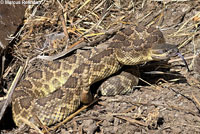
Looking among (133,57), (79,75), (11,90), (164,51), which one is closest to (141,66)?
(133,57)

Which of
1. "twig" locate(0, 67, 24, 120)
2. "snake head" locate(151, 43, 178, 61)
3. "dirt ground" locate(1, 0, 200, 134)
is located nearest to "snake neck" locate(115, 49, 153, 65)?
"snake head" locate(151, 43, 178, 61)

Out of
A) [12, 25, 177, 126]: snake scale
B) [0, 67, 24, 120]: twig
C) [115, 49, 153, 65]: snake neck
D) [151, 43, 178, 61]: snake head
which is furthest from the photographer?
[115, 49, 153, 65]: snake neck

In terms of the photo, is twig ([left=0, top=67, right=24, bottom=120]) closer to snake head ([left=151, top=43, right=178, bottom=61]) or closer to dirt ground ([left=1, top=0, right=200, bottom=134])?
dirt ground ([left=1, top=0, right=200, bottom=134])

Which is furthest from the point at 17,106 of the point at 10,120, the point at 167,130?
the point at 167,130

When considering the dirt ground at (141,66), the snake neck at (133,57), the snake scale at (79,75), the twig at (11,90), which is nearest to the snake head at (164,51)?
the snake scale at (79,75)

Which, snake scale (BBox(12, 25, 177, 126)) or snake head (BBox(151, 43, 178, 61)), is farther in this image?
snake head (BBox(151, 43, 178, 61))

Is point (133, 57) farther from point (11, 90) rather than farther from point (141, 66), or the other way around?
point (11, 90)

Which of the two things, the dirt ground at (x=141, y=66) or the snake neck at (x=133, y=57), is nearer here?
the dirt ground at (x=141, y=66)

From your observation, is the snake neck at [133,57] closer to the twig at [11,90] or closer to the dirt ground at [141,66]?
the dirt ground at [141,66]
